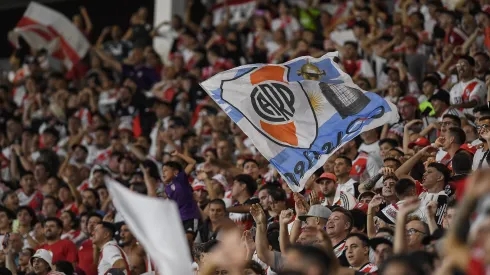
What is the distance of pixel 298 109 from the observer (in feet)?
34.4

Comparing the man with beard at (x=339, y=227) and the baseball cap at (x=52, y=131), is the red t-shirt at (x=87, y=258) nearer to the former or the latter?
the man with beard at (x=339, y=227)

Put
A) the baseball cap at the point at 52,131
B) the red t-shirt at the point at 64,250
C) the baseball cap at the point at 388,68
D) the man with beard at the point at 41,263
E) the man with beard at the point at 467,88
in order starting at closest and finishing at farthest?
the man with beard at the point at 41,263
the red t-shirt at the point at 64,250
the man with beard at the point at 467,88
the baseball cap at the point at 388,68
the baseball cap at the point at 52,131

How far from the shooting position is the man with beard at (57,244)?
12.4 m

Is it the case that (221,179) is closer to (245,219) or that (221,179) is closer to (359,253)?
(245,219)

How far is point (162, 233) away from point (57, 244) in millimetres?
5919

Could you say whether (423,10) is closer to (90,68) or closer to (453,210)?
(90,68)

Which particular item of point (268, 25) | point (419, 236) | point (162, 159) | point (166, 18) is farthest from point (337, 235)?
point (166, 18)

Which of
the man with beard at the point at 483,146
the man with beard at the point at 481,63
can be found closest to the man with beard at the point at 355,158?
the man with beard at the point at 483,146

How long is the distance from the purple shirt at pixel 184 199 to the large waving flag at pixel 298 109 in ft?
5.55

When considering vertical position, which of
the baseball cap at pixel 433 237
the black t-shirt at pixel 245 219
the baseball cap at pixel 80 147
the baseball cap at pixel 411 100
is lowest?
the baseball cap at pixel 80 147

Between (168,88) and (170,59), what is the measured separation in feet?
5.23

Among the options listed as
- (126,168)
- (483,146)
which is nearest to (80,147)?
(126,168)

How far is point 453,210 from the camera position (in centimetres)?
809

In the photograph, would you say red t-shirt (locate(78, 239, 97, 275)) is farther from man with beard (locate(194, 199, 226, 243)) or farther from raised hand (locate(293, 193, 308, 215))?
raised hand (locate(293, 193, 308, 215))
